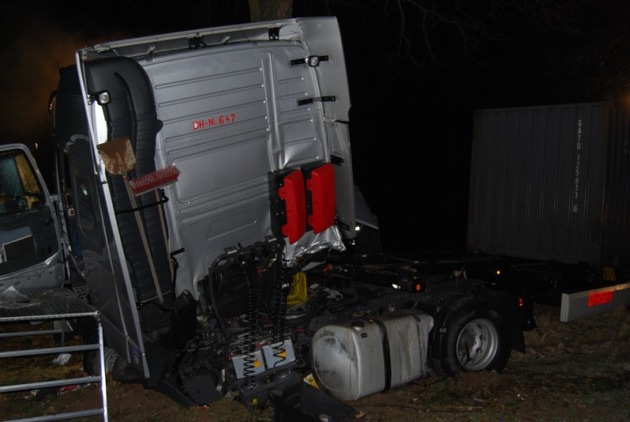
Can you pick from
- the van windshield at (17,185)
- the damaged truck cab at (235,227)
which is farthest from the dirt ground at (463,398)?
the van windshield at (17,185)

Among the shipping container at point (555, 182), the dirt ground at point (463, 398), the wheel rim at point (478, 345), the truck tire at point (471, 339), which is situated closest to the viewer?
the dirt ground at point (463, 398)

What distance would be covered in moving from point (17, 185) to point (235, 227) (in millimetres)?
2996

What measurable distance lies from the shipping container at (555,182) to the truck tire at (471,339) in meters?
3.05

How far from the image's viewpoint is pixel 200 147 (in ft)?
16.7

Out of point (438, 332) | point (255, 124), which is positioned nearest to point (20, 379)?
point (255, 124)

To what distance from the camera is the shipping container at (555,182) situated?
28.7 ft

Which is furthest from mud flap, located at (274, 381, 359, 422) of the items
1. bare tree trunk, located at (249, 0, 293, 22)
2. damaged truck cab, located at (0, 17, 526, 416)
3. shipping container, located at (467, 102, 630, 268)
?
bare tree trunk, located at (249, 0, 293, 22)

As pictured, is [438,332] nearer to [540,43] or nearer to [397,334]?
[397,334]

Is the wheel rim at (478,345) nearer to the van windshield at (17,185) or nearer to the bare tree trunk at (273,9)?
the van windshield at (17,185)

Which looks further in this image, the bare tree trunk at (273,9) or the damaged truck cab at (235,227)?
the bare tree trunk at (273,9)

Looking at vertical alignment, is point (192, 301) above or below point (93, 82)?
below

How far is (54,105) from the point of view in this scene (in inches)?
213

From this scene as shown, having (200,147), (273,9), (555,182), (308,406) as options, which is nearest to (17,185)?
(200,147)

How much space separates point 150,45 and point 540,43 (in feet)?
46.0
